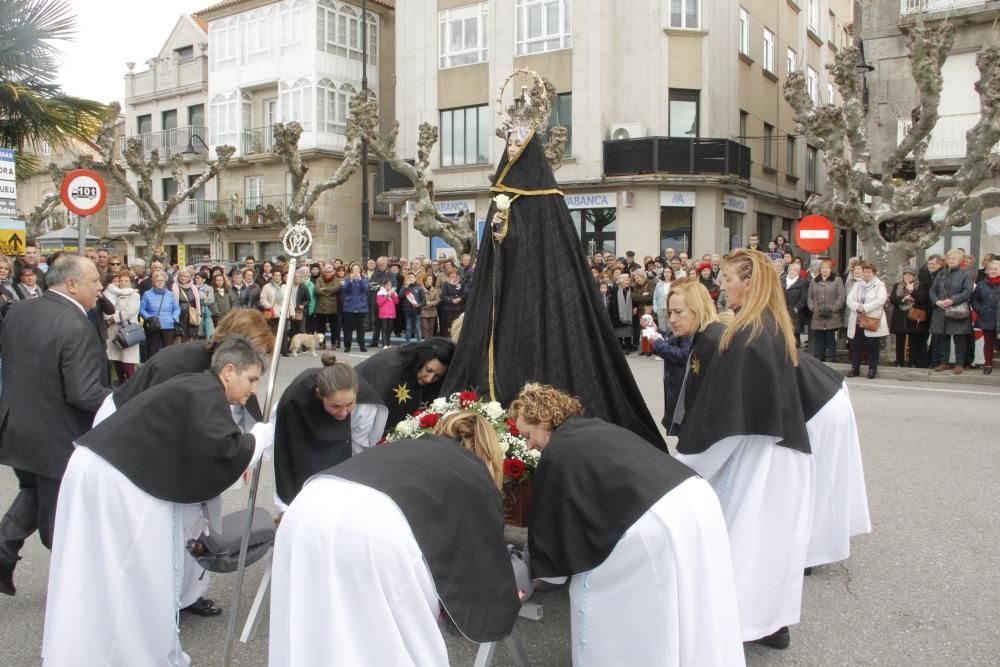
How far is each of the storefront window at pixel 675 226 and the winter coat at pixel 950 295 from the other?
509 inches

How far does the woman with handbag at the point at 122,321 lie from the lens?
1173 cm

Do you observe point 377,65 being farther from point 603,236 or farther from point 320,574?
point 320,574

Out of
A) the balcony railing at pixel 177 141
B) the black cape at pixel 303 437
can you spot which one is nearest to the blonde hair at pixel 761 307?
the black cape at pixel 303 437

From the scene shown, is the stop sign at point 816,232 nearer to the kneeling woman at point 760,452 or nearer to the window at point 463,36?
the kneeling woman at point 760,452

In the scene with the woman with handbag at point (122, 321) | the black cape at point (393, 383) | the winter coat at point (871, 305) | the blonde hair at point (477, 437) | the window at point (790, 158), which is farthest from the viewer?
the window at point (790, 158)

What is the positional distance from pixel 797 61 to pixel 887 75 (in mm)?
9542

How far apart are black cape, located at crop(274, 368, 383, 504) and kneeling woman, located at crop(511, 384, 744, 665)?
5.52 ft

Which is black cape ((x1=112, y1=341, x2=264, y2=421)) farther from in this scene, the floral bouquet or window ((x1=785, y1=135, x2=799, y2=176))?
window ((x1=785, y1=135, x2=799, y2=176))

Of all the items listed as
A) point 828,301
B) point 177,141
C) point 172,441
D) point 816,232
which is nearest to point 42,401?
point 172,441

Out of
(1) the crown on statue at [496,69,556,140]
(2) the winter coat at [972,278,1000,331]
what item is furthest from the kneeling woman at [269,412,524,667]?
(2) the winter coat at [972,278,1000,331]

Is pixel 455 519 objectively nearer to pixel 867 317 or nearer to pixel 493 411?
pixel 493 411

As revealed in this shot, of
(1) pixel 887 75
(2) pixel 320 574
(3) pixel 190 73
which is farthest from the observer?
(3) pixel 190 73

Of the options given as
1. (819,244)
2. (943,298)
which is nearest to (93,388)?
(943,298)

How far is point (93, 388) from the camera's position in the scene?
4.76 m
